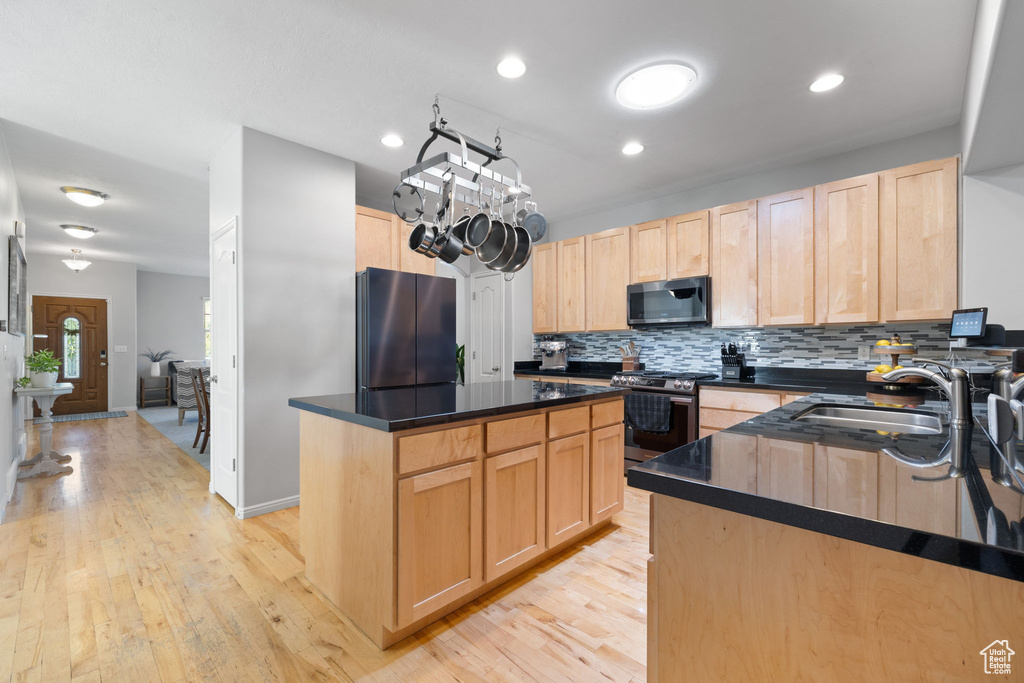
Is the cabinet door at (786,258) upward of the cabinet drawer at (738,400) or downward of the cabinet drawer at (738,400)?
upward

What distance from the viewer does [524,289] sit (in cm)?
521

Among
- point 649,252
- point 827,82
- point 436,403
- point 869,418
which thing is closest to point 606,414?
point 436,403

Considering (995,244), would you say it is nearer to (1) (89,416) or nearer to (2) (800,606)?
(2) (800,606)

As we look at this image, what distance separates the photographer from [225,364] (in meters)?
3.32

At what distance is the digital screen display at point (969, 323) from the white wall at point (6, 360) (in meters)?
5.76

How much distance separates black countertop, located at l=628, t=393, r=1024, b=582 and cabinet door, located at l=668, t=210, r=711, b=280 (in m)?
2.76

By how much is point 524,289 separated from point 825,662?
4575 millimetres

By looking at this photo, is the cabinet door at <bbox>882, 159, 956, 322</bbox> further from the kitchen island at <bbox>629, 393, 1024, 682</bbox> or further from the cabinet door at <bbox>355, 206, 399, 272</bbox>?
the cabinet door at <bbox>355, 206, 399, 272</bbox>

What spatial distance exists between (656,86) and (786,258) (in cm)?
175

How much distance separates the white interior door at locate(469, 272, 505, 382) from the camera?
535 cm

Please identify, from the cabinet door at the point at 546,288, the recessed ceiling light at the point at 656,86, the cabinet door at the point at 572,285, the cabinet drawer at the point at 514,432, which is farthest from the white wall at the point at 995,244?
the cabinet door at the point at 546,288

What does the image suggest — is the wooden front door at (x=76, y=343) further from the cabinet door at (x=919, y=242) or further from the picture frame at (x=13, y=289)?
the cabinet door at (x=919, y=242)

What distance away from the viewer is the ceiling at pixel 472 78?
2055 mm

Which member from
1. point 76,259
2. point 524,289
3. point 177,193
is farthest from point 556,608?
point 76,259
